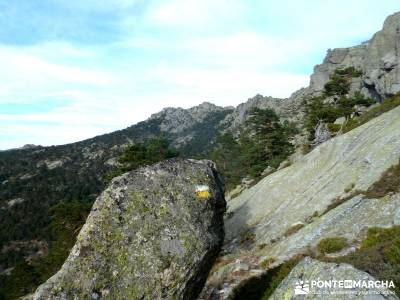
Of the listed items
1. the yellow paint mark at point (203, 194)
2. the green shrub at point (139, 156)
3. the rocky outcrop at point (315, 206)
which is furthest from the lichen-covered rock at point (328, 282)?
the green shrub at point (139, 156)

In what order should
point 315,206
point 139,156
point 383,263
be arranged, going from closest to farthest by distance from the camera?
point 383,263 < point 315,206 < point 139,156

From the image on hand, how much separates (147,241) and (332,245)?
11.5 meters

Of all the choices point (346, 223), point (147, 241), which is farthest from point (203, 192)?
point (346, 223)

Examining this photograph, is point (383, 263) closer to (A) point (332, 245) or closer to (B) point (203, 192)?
(B) point (203, 192)

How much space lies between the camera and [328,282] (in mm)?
9062

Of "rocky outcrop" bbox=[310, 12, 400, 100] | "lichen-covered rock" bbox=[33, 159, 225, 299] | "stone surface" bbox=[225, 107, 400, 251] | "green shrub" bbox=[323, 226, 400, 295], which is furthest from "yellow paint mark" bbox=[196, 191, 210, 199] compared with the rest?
"rocky outcrop" bbox=[310, 12, 400, 100]

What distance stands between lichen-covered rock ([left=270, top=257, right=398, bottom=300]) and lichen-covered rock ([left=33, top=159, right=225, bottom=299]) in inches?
127

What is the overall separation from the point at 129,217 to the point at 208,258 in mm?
2845

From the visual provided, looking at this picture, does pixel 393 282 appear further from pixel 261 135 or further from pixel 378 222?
pixel 261 135

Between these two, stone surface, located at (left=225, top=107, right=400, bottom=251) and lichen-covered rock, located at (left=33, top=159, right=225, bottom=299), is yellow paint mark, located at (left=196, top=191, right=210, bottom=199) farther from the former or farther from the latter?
stone surface, located at (left=225, top=107, right=400, bottom=251)

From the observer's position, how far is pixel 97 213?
13047 millimetres

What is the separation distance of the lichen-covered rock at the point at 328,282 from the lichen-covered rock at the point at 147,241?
3.22 metres

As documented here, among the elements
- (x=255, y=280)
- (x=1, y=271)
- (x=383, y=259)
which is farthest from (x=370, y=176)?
(x=1, y=271)

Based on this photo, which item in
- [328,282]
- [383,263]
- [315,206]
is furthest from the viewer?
[315,206]
